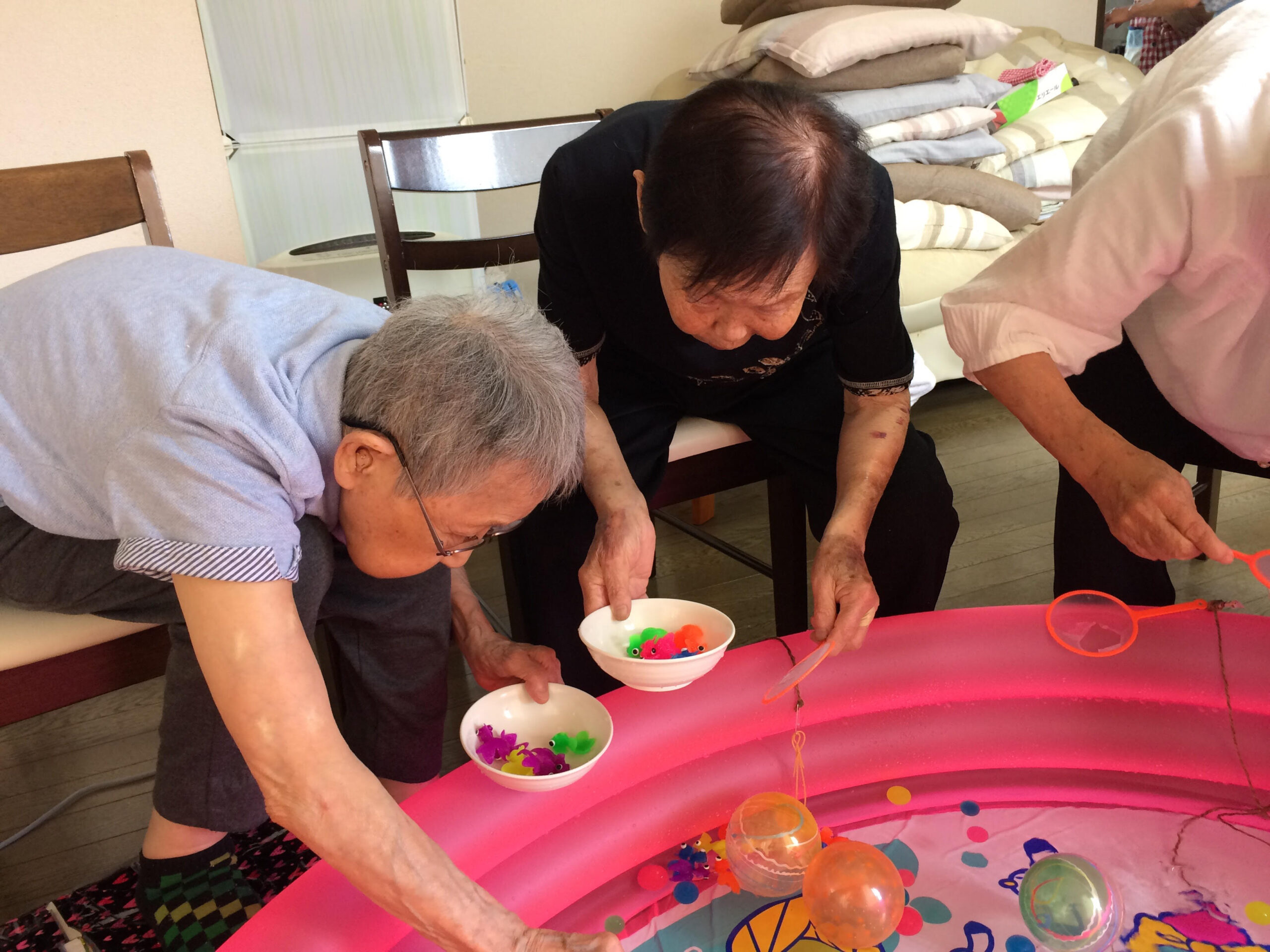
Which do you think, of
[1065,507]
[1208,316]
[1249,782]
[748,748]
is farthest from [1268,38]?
[748,748]

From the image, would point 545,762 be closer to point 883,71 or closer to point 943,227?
point 943,227

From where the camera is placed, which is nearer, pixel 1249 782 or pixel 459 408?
pixel 459 408

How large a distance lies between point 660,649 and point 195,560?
482 millimetres

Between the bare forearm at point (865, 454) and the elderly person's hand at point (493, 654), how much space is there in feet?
1.20

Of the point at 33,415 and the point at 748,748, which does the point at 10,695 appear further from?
the point at 748,748

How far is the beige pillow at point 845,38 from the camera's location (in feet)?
7.02

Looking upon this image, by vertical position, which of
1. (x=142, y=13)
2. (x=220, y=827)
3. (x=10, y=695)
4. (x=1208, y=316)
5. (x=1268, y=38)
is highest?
(x=142, y=13)

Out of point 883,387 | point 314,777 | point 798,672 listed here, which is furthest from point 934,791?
point 314,777

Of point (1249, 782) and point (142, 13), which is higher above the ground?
point (142, 13)

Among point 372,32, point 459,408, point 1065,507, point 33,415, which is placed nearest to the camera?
point 459,408

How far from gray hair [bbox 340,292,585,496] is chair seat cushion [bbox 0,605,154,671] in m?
0.43

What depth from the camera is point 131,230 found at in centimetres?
218

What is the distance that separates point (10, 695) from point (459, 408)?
2.07 feet

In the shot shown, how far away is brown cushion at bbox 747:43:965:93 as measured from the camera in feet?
7.25
